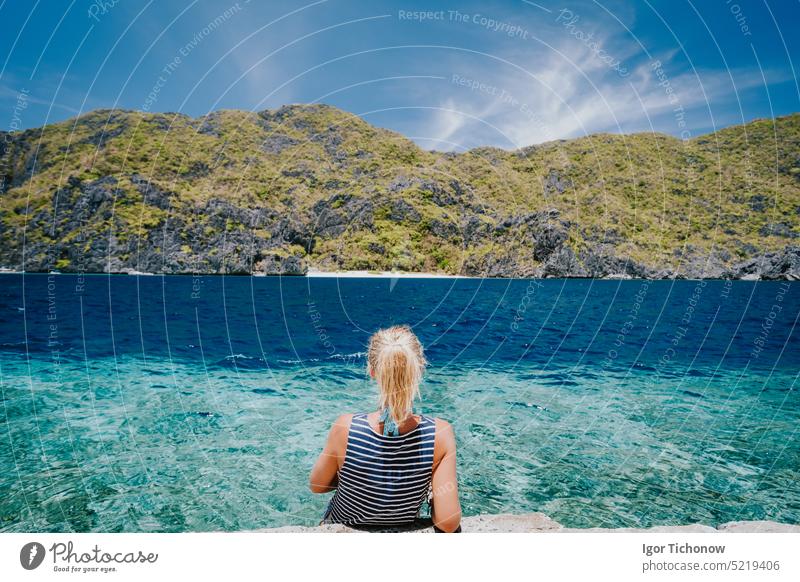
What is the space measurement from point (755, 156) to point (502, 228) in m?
73.5

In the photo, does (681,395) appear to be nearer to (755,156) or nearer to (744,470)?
(744,470)

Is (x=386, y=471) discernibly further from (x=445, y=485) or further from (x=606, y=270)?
(x=606, y=270)

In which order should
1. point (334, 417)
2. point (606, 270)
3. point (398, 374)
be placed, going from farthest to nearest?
point (606, 270) < point (334, 417) < point (398, 374)

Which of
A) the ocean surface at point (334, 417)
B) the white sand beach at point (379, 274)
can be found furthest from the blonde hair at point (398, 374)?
the white sand beach at point (379, 274)

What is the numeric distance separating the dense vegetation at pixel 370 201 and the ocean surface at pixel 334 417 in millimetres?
72949

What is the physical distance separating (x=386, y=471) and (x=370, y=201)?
108m

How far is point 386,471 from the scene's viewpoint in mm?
2975

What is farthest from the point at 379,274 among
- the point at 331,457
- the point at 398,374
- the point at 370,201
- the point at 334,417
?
the point at 398,374

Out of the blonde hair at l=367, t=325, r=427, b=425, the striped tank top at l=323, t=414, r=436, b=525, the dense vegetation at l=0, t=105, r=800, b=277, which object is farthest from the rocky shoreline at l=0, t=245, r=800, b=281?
the blonde hair at l=367, t=325, r=427, b=425

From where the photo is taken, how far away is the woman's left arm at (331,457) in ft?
9.77
